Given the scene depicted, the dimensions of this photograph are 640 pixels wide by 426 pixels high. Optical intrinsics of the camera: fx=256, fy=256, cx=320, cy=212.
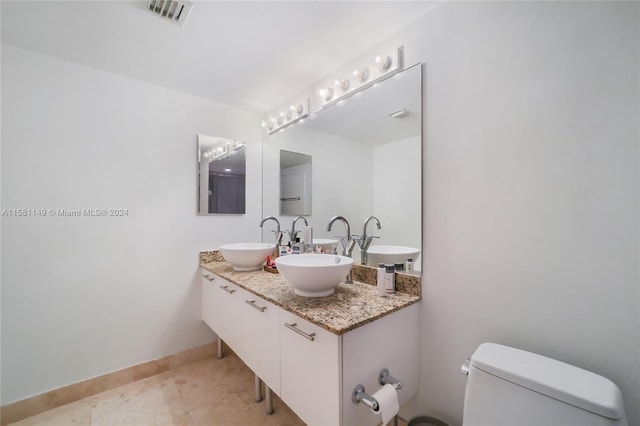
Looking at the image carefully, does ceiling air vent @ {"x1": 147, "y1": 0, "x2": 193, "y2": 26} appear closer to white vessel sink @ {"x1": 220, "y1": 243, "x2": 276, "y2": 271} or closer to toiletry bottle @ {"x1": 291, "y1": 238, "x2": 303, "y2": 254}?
white vessel sink @ {"x1": 220, "y1": 243, "x2": 276, "y2": 271}

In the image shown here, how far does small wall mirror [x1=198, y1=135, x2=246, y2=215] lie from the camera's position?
2232 millimetres

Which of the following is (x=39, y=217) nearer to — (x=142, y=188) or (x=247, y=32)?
(x=142, y=188)

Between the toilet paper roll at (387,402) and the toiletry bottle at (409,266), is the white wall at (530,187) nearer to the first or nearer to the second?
the toiletry bottle at (409,266)

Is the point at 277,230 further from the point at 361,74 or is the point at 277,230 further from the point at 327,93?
the point at 361,74

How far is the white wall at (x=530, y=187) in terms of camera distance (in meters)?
0.84

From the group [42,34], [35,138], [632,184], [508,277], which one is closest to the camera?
[632,184]

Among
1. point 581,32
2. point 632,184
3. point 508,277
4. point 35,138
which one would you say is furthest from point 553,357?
point 35,138

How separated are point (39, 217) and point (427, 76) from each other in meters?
2.46

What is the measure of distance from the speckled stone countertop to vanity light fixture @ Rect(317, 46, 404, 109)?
1237 mm

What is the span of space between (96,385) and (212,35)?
2423mm

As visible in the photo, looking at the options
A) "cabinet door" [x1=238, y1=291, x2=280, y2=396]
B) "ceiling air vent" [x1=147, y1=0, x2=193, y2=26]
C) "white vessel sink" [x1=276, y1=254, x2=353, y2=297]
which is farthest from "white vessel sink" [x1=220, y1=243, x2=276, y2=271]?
"ceiling air vent" [x1=147, y1=0, x2=193, y2=26]

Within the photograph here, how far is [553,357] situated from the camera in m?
0.96

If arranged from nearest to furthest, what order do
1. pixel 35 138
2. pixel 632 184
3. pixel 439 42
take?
pixel 632 184 → pixel 439 42 → pixel 35 138

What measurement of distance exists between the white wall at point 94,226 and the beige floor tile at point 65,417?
148mm
